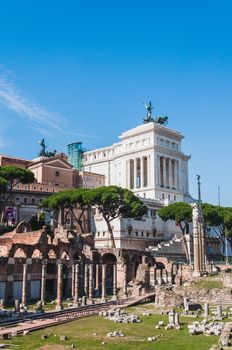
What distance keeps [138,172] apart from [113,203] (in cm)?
2952

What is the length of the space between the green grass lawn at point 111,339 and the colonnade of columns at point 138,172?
59.0 metres

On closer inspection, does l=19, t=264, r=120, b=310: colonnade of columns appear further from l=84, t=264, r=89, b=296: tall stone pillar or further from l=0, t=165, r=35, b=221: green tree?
l=0, t=165, r=35, b=221: green tree

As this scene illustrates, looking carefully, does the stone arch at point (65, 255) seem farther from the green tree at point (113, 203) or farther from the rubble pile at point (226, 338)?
the rubble pile at point (226, 338)

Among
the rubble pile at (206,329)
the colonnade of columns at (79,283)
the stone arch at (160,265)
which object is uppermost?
the stone arch at (160,265)

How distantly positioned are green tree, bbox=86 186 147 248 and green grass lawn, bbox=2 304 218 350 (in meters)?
31.3

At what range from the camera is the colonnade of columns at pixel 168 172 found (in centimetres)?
8725

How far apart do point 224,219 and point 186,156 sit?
97.5ft

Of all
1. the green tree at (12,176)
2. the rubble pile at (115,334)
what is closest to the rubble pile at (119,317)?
the rubble pile at (115,334)

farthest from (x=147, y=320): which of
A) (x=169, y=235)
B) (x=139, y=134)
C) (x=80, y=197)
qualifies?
(x=139, y=134)

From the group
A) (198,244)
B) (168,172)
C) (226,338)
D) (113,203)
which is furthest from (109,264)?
(226,338)

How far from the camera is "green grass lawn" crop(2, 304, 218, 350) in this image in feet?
71.2

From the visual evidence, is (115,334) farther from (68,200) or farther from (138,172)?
(138,172)

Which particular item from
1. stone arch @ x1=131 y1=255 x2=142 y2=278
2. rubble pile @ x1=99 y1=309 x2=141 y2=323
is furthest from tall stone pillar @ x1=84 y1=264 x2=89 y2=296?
rubble pile @ x1=99 y1=309 x2=141 y2=323

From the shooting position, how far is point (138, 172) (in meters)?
90.6
